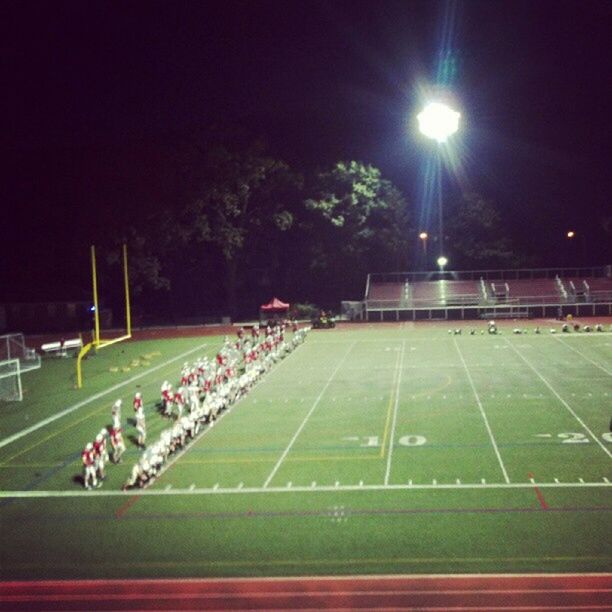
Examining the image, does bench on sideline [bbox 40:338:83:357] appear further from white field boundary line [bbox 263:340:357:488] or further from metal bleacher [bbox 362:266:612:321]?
metal bleacher [bbox 362:266:612:321]

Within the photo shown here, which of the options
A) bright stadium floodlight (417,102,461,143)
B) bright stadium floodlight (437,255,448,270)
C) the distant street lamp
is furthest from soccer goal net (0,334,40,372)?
bright stadium floodlight (437,255,448,270)

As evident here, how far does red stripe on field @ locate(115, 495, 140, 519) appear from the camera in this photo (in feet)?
41.2

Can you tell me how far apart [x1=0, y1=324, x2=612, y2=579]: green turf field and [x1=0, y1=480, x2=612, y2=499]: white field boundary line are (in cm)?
5

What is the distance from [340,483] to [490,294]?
34.5 m

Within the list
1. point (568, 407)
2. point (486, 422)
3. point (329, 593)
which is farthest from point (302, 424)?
point (329, 593)

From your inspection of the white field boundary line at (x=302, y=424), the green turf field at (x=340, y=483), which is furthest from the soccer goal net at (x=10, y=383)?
the white field boundary line at (x=302, y=424)

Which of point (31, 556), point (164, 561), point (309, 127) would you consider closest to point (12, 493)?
point (31, 556)

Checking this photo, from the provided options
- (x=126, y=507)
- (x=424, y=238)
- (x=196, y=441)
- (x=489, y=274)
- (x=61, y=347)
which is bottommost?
(x=126, y=507)

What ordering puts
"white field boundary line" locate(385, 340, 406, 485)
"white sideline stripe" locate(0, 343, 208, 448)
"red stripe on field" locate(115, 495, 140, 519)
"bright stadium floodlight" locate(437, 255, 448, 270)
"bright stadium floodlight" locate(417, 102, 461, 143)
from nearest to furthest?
"red stripe on field" locate(115, 495, 140, 519) < "white field boundary line" locate(385, 340, 406, 485) < "bright stadium floodlight" locate(417, 102, 461, 143) < "white sideline stripe" locate(0, 343, 208, 448) < "bright stadium floodlight" locate(437, 255, 448, 270)

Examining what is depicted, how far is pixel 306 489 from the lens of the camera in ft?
44.2

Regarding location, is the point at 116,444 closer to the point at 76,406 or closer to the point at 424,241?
the point at 76,406

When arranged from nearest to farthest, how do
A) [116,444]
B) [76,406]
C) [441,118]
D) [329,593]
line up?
[329,593], [116,444], [441,118], [76,406]

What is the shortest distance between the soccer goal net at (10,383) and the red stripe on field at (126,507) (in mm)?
11848

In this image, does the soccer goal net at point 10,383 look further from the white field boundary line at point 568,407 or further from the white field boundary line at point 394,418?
the white field boundary line at point 568,407
